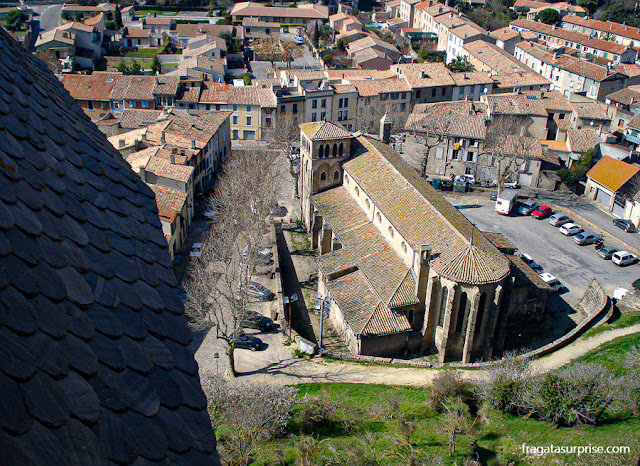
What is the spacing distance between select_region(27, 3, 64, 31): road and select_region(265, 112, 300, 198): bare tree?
65757 millimetres

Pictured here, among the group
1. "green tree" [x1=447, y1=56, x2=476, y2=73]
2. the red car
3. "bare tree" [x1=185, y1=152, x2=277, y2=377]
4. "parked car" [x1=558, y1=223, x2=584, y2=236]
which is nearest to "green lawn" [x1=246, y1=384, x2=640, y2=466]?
"bare tree" [x1=185, y1=152, x2=277, y2=377]

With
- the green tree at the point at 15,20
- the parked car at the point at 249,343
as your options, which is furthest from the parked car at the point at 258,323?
the green tree at the point at 15,20

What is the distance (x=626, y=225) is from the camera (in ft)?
181

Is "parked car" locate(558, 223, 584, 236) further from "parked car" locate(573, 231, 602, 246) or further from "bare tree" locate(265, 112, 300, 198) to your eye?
"bare tree" locate(265, 112, 300, 198)

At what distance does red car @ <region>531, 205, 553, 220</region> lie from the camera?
56.6 meters

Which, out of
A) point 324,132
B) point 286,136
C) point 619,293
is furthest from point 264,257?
point 619,293

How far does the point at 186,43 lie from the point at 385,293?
83.7 metres

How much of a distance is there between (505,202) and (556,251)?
793 cm

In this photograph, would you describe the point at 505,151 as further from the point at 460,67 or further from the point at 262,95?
the point at 460,67

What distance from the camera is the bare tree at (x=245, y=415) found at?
22.8 metres

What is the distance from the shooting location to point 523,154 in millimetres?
63656

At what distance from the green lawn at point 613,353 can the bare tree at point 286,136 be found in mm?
32241

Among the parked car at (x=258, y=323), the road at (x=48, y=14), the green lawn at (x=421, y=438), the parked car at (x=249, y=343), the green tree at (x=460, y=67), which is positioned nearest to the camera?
the green lawn at (x=421, y=438)

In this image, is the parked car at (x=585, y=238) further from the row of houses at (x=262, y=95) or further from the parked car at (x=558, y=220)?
the row of houses at (x=262, y=95)
